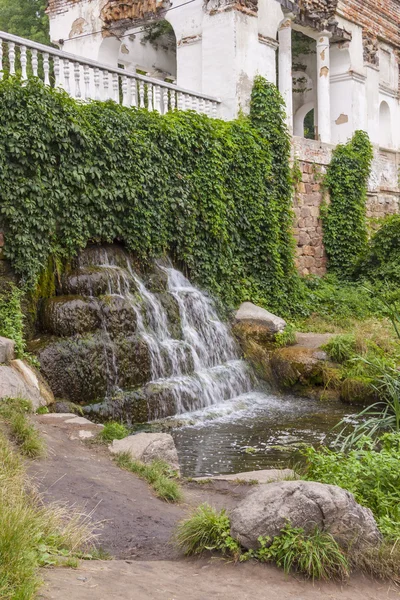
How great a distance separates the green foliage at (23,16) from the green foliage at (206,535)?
23.6 metres

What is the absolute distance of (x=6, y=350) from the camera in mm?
8148

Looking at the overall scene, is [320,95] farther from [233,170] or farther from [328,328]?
[328,328]

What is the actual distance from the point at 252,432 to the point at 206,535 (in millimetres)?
5113

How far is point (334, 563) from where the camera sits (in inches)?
148

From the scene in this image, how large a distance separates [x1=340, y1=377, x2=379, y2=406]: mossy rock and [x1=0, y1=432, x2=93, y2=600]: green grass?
7.09 metres

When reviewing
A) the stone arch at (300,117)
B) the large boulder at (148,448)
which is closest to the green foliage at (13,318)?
the large boulder at (148,448)

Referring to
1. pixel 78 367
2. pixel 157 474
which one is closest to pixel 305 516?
pixel 157 474

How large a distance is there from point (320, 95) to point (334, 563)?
641 inches

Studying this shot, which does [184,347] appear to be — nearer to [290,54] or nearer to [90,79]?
[90,79]

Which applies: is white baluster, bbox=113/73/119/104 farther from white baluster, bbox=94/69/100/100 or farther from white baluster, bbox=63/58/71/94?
white baluster, bbox=63/58/71/94

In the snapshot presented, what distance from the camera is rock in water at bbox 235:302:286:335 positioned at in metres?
12.7

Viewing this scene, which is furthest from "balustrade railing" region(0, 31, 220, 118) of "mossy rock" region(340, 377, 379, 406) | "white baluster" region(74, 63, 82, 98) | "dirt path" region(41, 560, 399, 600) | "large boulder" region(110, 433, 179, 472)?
"dirt path" region(41, 560, 399, 600)

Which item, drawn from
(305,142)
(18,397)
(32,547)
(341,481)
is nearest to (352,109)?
(305,142)

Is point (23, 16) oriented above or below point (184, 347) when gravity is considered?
above
